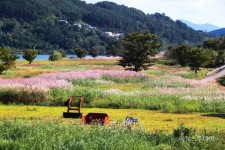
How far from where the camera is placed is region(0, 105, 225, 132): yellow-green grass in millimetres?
22831

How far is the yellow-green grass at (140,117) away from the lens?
22831 mm

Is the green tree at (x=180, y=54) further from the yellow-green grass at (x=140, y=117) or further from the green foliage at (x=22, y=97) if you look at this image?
the yellow-green grass at (x=140, y=117)

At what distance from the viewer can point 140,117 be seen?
1030 inches

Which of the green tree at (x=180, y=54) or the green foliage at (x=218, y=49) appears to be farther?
the green foliage at (x=218, y=49)

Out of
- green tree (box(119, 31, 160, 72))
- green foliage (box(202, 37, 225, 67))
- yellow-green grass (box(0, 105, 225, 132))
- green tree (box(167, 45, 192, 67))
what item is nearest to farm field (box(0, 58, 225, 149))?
yellow-green grass (box(0, 105, 225, 132))

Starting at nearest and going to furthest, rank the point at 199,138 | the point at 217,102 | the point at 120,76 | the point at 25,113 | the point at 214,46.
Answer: the point at 199,138, the point at 25,113, the point at 217,102, the point at 120,76, the point at 214,46

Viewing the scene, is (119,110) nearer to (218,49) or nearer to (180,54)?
(180,54)

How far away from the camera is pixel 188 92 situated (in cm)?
3516

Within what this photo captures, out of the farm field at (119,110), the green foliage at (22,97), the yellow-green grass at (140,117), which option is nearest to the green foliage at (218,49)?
the farm field at (119,110)

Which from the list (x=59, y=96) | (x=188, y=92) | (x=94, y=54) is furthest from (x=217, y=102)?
(x=94, y=54)

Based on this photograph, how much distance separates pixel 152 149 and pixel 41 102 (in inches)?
733

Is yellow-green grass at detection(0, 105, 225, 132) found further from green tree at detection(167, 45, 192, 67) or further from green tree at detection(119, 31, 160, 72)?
green tree at detection(167, 45, 192, 67)

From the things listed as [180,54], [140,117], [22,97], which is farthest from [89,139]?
[180,54]

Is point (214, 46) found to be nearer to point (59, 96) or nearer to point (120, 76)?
point (120, 76)
